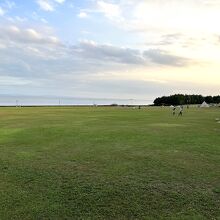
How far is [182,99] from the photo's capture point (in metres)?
148

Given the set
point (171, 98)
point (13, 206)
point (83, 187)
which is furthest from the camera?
point (171, 98)

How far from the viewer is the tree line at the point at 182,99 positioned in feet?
477

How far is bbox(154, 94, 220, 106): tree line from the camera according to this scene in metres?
145

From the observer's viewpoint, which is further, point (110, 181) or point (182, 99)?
point (182, 99)

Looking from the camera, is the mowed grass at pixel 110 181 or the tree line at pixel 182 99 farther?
the tree line at pixel 182 99

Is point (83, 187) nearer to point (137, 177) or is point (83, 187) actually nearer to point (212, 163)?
point (137, 177)

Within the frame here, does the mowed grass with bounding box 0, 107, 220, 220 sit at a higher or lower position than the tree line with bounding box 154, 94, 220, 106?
lower

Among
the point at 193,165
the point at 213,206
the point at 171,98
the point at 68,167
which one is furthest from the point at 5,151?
the point at 171,98

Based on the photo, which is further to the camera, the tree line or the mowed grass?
the tree line

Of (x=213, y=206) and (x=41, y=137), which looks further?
(x=41, y=137)

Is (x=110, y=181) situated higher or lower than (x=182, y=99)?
lower

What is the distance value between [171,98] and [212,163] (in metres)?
136

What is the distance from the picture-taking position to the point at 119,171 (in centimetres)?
1163

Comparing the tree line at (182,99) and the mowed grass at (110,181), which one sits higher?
the tree line at (182,99)
